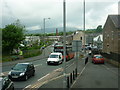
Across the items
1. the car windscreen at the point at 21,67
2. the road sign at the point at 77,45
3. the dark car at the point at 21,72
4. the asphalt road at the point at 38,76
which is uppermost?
the road sign at the point at 77,45

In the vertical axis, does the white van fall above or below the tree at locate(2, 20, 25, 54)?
below

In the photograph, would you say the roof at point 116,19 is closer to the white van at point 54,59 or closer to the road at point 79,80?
the white van at point 54,59

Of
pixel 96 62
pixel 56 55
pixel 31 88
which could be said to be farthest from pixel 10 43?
pixel 31 88

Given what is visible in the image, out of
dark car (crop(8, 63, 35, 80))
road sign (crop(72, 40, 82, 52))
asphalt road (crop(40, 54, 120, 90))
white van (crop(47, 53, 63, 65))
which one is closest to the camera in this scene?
asphalt road (crop(40, 54, 120, 90))

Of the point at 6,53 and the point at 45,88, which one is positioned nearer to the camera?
the point at 45,88

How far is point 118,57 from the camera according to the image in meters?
27.3

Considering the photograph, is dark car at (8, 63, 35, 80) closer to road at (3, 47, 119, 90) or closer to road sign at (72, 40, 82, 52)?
road at (3, 47, 119, 90)

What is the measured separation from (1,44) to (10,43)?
1875 millimetres

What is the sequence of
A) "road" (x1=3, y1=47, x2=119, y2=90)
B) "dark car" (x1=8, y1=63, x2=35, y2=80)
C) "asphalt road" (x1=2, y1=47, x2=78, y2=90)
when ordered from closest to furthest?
"road" (x1=3, y1=47, x2=119, y2=90) → "asphalt road" (x1=2, y1=47, x2=78, y2=90) → "dark car" (x1=8, y1=63, x2=35, y2=80)

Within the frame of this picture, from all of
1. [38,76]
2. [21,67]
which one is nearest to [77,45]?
[38,76]

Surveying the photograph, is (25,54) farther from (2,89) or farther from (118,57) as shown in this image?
(2,89)

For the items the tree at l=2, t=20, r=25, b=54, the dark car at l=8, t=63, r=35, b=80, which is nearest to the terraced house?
the tree at l=2, t=20, r=25, b=54

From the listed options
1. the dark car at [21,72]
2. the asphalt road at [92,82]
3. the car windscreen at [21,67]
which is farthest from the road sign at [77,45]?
the car windscreen at [21,67]

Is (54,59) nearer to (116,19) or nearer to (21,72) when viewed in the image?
(21,72)
